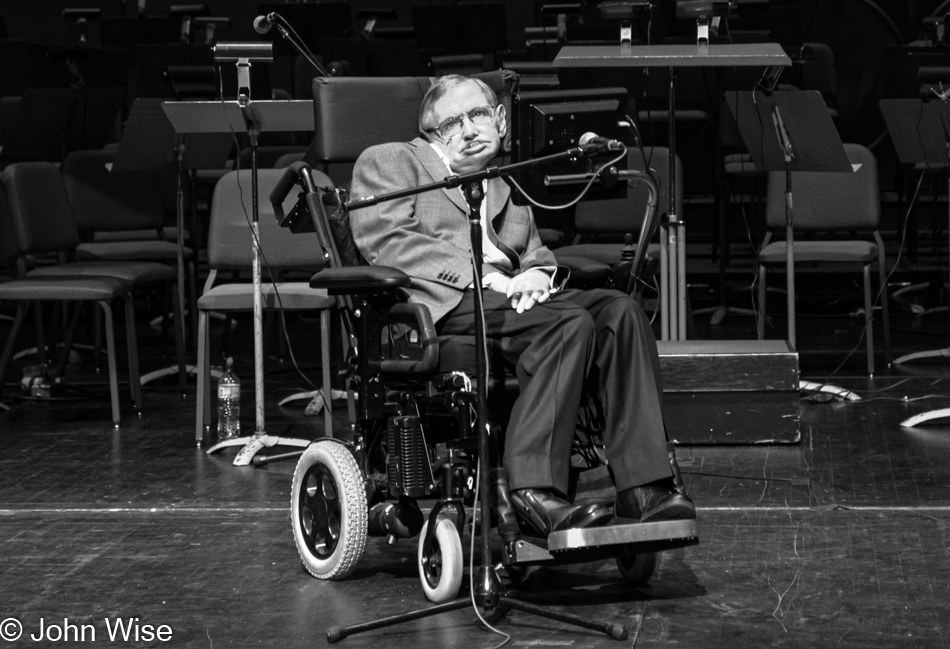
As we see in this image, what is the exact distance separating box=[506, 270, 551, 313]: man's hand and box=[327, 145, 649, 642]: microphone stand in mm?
246

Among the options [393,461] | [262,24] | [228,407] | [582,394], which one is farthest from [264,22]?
[582,394]

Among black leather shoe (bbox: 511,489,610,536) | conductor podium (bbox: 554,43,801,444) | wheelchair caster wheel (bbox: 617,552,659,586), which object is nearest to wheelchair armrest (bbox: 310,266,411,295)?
black leather shoe (bbox: 511,489,610,536)

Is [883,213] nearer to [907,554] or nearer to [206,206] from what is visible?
[206,206]

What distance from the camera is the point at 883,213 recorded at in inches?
334

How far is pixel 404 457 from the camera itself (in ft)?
10.1

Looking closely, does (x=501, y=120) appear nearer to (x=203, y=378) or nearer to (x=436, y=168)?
(x=436, y=168)

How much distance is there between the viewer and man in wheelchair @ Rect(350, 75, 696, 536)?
113 inches

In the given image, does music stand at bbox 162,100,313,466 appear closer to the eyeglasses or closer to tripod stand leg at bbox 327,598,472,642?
the eyeglasses

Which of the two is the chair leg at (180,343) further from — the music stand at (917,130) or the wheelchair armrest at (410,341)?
the music stand at (917,130)

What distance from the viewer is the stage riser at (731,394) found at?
455 centimetres

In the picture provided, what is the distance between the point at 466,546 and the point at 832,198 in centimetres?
323

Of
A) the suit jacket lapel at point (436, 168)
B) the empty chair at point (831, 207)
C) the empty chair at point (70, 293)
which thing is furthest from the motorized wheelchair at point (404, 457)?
the empty chair at point (831, 207)

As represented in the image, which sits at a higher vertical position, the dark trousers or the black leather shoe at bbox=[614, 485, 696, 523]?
the dark trousers

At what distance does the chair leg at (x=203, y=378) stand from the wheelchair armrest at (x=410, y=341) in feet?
6.01
